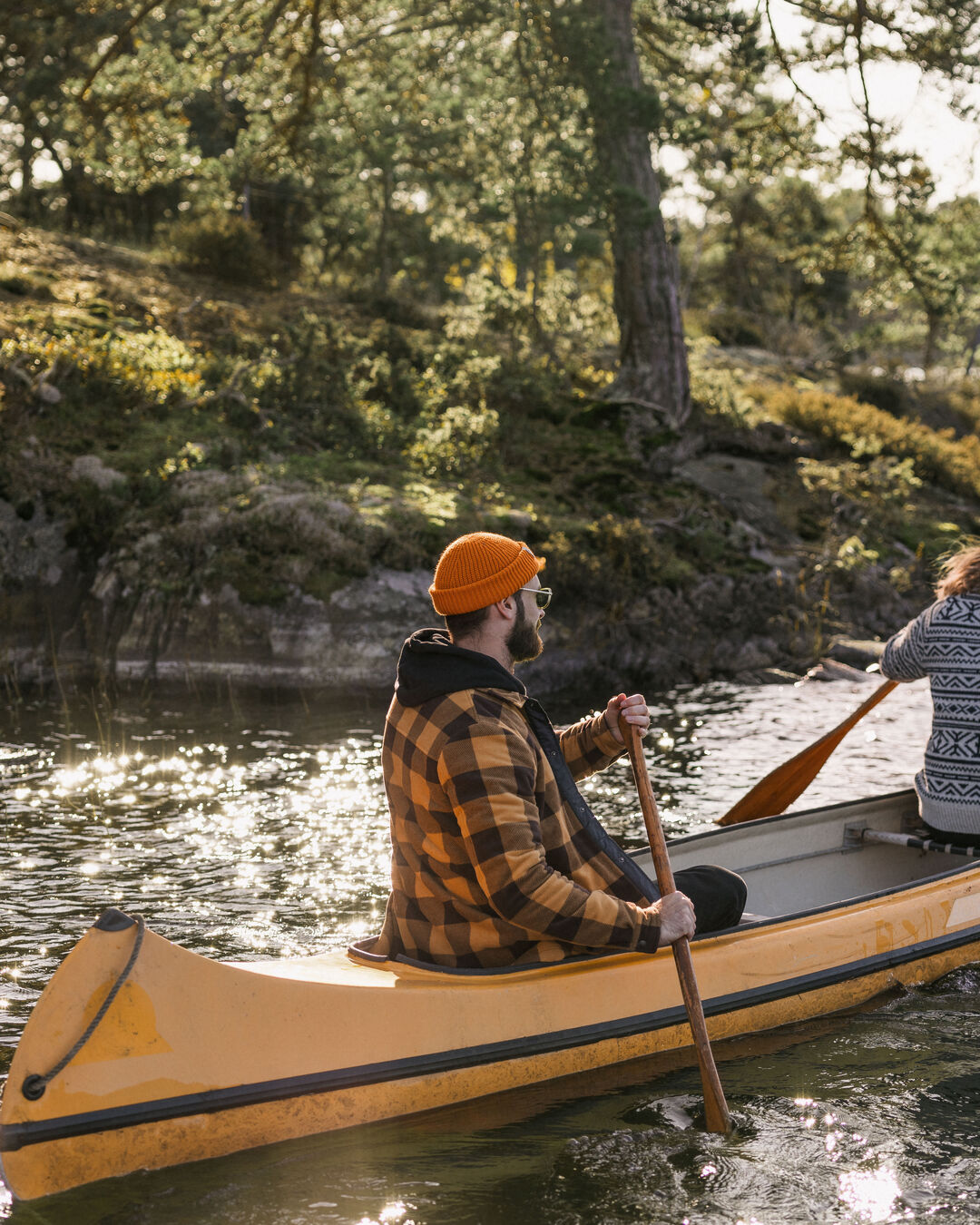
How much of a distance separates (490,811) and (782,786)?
3.20 m

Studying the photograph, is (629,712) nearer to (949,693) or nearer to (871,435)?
(949,693)

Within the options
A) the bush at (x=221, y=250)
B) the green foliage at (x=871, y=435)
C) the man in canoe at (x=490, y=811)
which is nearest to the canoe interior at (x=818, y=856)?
the man in canoe at (x=490, y=811)

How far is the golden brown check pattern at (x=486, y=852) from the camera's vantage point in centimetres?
334

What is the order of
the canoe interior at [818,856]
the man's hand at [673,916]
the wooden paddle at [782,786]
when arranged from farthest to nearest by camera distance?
the wooden paddle at [782,786]
the canoe interior at [818,856]
the man's hand at [673,916]

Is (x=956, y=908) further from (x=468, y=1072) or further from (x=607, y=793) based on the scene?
(x=607, y=793)

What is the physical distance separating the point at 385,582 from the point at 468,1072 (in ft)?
23.8

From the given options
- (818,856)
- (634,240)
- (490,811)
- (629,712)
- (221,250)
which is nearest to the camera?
(490,811)

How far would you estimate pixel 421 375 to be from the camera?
1526cm

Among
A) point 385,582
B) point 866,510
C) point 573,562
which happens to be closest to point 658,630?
point 573,562

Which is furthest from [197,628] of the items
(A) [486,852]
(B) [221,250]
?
(B) [221,250]

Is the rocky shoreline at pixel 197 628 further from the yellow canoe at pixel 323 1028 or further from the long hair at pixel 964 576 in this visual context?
the yellow canoe at pixel 323 1028

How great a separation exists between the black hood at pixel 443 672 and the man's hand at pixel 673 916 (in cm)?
84

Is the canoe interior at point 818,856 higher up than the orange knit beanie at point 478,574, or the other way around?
the orange knit beanie at point 478,574

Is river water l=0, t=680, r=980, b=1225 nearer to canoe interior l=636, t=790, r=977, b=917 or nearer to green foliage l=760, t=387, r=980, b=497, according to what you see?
canoe interior l=636, t=790, r=977, b=917
